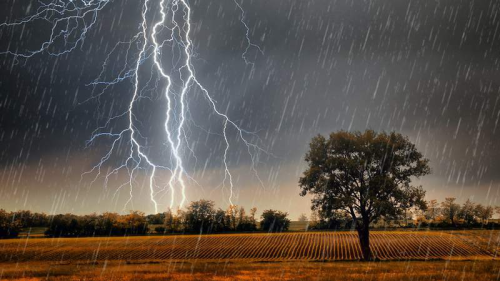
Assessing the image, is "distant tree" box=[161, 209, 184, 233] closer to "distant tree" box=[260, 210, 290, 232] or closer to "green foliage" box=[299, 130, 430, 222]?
"distant tree" box=[260, 210, 290, 232]

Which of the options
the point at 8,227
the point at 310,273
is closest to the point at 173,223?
the point at 8,227

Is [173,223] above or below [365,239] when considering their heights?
below

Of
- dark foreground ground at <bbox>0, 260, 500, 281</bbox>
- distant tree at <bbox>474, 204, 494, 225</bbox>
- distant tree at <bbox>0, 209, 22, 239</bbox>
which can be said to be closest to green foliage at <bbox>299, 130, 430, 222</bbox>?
dark foreground ground at <bbox>0, 260, 500, 281</bbox>

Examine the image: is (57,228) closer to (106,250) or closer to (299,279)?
(106,250)

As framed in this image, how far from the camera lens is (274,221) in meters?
73.3

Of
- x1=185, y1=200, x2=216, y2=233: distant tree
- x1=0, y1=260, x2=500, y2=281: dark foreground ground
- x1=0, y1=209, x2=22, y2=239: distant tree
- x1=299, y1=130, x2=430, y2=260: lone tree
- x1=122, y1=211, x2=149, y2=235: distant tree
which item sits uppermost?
x1=299, y1=130, x2=430, y2=260: lone tree

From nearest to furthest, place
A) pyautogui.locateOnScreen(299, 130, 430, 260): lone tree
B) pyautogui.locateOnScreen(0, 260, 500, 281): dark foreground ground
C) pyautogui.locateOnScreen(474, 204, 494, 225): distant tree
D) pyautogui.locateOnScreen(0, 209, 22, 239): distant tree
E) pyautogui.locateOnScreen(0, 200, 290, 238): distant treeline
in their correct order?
pyautogui.locateOnScreen(0, 260, 500, 281): dark foreground ground
pyautogui.locateOnScreen(299, 130, 430, 260): lone tree
pyautogui.locateOnScreen(0, 209, 22, 239): distant tree
pyautogui.locateOnScreen(0, 200, 290, 238): distant treeline
pyautogui.locateOnScreen(474, 204, 494, 225): distant tree

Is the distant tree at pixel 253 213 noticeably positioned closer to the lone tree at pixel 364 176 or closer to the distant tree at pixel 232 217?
the distant tree at pixel 232 217

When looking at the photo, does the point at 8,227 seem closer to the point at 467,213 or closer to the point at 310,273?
the point at 310,273

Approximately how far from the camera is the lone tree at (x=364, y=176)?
23.5 metres

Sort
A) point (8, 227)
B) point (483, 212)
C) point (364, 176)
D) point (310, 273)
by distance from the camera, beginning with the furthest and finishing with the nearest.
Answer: point (483, 212) < point (8, 227) < point (364, 176) < point (310, 273)

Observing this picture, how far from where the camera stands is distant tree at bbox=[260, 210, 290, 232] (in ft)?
236

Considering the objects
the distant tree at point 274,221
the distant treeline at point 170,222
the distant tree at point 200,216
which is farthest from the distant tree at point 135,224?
the distant tree at point 274,221

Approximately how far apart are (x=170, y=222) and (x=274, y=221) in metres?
23.6
